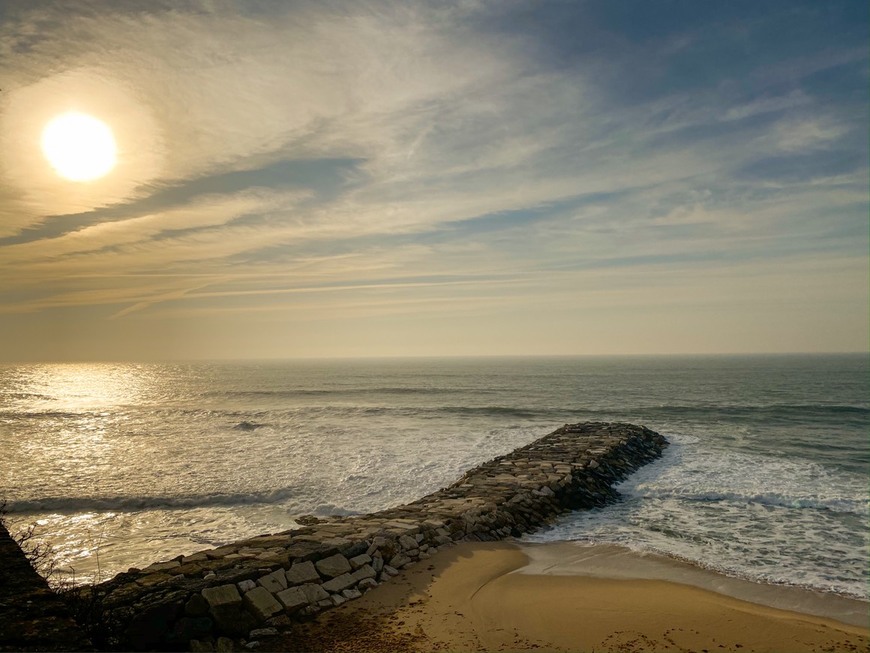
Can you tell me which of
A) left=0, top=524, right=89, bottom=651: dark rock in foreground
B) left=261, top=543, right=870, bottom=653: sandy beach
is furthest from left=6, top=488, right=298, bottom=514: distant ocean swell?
left=0, top=524, right=89, bottom=651: dark rock in foreground

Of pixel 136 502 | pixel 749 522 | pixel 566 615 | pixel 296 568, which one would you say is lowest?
pixel 136 502

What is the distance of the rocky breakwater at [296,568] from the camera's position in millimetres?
7285

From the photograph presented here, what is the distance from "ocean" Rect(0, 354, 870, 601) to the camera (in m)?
12.9

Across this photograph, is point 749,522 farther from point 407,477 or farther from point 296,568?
point 296,568

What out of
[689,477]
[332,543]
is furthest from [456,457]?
[332,543]

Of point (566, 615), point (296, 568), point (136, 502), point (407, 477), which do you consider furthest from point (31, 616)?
point (407, 477)

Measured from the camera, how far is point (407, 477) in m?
20.9

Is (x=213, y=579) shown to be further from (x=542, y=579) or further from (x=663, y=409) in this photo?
(x=663, y=409)

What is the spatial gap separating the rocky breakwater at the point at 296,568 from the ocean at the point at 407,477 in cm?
151

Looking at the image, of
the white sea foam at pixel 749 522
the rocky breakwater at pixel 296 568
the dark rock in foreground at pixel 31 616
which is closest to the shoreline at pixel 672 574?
the white sea foam at pixel 749 522

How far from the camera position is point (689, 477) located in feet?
65.8

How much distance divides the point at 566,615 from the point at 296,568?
447 centimetres

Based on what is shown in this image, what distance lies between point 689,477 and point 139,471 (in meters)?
22.5

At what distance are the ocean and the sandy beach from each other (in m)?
1.94
